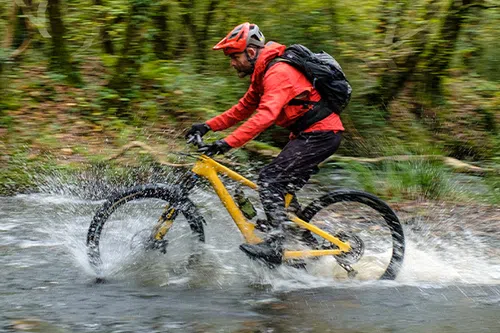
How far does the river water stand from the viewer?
540cm

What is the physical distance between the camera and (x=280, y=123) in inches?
250

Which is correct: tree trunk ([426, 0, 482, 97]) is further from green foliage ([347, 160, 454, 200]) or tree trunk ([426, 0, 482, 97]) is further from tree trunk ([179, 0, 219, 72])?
tree trunk ([179, 0, 219, 72])

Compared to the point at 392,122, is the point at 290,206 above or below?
above

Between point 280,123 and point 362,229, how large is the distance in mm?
1230

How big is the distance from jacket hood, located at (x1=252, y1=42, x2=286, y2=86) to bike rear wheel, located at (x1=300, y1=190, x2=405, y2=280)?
1264 mm

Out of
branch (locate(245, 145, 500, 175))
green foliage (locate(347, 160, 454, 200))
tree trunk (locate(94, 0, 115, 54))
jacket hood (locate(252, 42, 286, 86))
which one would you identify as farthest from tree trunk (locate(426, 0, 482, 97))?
jacket hood (locate(252, 42, 286, 86))

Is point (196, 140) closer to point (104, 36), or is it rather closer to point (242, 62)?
point (242, 62)

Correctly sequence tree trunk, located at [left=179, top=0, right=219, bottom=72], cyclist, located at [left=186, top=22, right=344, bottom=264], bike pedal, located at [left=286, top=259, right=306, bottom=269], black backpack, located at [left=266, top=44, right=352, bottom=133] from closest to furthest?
cyclist, located at [left=186, top=22, right=344, bottom=264], black backpack, located at [left=266, top=44, right=352, bottom=133], bike pedal, located at [left=286, top=259, right=306, bottom=269], tree trunk, located at [left=179, top=0, right=219, bottom=72]

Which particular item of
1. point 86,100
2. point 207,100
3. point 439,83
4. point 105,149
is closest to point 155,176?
point 105,149

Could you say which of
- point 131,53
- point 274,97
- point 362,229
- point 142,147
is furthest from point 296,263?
point 131,53

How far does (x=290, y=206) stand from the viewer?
6473mm

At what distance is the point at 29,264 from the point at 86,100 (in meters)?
5.68

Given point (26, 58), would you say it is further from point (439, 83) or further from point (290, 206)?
point (290, 206)

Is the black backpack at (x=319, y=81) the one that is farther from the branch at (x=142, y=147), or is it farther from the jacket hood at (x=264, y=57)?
the branch at (x=142, y=147)
